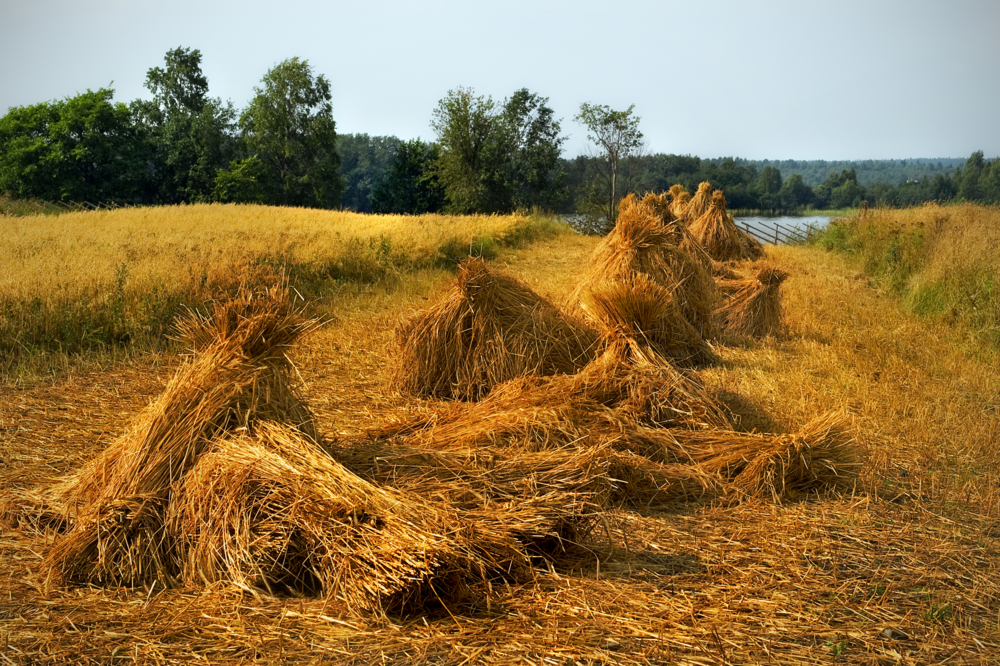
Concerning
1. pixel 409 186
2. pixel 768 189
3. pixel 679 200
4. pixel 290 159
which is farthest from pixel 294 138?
pixel 679 200

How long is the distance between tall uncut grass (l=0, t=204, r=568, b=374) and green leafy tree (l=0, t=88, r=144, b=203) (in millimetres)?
26438

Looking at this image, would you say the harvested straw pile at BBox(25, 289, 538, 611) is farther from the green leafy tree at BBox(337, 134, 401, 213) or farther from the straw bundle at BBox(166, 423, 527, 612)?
the green leafy tree at BBox(337, 134, 401, 213)

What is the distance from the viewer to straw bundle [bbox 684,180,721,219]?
15709 millimetres

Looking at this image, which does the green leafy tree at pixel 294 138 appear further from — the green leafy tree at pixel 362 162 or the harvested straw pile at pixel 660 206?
the harvested straw pile at pixel 660 206

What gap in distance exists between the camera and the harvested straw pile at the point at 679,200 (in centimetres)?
1605

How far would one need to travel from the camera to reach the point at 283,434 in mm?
3346

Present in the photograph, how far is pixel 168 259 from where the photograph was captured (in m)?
10.7

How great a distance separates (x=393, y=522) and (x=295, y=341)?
1.44 m

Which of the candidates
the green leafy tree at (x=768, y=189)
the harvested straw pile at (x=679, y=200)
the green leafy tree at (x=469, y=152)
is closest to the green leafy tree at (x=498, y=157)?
the green leafy tree at (x=469, y=152)

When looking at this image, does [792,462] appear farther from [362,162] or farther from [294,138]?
[362,162]

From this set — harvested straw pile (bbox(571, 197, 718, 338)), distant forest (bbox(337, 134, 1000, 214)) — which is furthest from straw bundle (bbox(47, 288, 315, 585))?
distant forest (bbox(337, 134, 1000, 214))

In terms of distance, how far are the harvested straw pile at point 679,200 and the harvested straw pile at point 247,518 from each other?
13.8 m

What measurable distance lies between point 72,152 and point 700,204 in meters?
41.1

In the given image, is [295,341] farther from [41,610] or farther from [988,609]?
[988,609]
